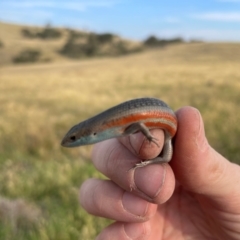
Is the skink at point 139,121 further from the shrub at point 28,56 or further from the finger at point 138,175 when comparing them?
the shrub at point 28,56

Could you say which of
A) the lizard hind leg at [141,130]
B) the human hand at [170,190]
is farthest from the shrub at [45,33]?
the lizard hind leg at [141,130]

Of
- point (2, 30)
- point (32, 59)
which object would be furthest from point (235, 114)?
point (2, 30)

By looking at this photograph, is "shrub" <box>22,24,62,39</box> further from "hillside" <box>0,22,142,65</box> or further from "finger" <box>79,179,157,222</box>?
"finger" <box>79,179,157,222</box>

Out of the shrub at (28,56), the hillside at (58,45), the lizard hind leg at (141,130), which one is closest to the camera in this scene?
the lizard hind leg at (141,130)

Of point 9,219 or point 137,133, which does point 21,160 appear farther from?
point 137,133

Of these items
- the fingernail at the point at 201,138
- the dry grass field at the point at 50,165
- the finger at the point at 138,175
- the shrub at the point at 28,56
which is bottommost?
the shrub at the point at 28,56

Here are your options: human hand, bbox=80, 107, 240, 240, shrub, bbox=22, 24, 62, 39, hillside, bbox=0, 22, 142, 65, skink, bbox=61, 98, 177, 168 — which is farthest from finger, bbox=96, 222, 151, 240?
shrub, bbox=22, 24, 62, 39
